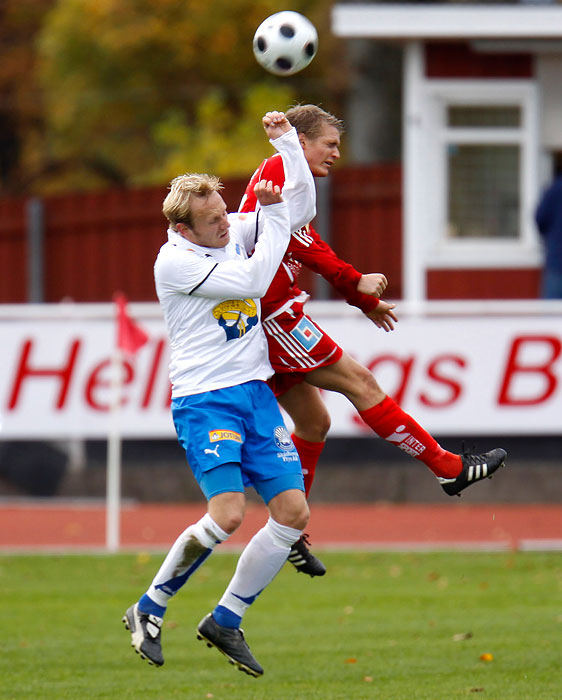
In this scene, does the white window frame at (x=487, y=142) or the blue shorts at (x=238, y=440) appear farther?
the white window frame at (x=487, y=142)

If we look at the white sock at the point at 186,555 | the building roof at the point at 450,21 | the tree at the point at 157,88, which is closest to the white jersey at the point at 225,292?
the white sock at the point at 186,555

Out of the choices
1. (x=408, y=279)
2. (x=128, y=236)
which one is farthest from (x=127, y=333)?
(x=128, y=236)

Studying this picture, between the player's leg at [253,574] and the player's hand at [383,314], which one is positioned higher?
the player's hand at [383,314]

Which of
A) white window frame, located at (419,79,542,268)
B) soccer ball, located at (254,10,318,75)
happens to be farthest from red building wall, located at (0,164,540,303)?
soccer ball, located at (254,10,318,75)

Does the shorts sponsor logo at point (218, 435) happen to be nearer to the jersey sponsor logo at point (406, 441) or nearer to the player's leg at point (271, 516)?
the player's leg at point (271, 516)

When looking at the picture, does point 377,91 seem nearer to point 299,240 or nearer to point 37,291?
point 37,291

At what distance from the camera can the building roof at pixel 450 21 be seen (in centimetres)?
1591

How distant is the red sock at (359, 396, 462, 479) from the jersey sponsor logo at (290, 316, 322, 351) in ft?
1.52

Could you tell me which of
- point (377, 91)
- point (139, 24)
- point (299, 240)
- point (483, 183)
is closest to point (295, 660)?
point (299, 240)

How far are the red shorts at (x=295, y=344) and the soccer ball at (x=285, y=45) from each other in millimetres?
1160

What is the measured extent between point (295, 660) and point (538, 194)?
924 cm

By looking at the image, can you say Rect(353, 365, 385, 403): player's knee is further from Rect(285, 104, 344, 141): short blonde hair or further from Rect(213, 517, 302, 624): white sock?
Rect(285, 104, 344, 141): short blonde hair

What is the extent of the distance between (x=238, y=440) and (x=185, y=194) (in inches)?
45.2

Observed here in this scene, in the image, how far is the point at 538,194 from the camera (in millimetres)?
16453
